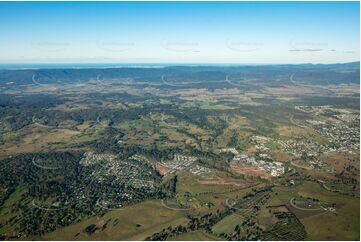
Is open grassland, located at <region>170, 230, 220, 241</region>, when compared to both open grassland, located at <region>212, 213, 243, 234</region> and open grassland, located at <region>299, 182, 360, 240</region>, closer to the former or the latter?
open grassland, located at <region>212, 213, 243, 234</region>

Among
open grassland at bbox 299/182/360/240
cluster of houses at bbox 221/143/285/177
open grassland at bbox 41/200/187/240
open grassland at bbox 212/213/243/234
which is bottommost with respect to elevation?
open grassland at bbox 41/200/187/240

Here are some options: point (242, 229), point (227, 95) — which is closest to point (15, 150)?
point (242, 229)

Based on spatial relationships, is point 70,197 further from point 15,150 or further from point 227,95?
point 227,95

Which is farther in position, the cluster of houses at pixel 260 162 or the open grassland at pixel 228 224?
the cluster of houses at pixel 260 162

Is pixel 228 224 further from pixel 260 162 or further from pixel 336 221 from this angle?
pixel 260 162

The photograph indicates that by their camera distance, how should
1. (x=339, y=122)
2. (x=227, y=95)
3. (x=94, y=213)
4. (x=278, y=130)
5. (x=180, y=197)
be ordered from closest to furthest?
(x=94, y=213)
(x=180, y=197)
(x=278, y=130)
(x=339, y=122)
(x=227, y=95)

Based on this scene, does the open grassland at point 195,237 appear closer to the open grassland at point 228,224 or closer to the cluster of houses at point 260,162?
the open grassland at point 228,224

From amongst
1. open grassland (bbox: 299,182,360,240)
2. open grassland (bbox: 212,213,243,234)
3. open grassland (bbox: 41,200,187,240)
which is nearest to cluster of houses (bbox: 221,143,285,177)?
open grassland (bbox: 299,182,360,240)

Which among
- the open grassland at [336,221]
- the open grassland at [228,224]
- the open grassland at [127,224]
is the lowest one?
the open grassland at [127,224]

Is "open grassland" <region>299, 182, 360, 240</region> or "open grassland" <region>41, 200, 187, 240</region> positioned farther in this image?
"open grassland" <region>41, 200, 187, 240</region>

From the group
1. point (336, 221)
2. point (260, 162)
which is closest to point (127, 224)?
point (336, 221)

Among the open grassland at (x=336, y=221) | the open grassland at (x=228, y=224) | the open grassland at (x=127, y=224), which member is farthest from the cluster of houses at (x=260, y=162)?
the open grassland at (x=127, y=224)
